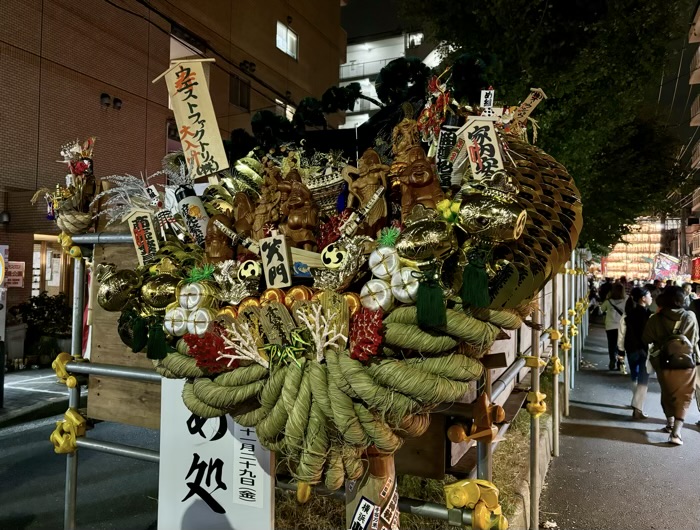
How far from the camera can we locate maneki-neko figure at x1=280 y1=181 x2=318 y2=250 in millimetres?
1641

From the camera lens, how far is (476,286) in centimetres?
122

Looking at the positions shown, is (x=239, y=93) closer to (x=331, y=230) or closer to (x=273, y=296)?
(x=331, y=230)

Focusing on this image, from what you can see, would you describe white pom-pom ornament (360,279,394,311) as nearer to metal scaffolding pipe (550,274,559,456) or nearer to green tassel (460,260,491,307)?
green tassel (460,260,491,307)

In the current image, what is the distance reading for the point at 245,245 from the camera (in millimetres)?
1738

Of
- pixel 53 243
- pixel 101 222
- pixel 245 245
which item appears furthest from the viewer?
pixel 53 243

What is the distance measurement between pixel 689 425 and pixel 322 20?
17.8m

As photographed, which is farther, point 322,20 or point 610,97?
point 322,20

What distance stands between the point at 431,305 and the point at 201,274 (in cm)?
89

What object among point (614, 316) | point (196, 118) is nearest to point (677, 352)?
point (614, 316)

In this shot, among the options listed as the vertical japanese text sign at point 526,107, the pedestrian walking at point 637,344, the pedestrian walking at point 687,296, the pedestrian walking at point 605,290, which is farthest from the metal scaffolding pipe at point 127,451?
the pedestrian walking at point 605,290

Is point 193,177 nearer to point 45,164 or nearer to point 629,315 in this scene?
point 629,315

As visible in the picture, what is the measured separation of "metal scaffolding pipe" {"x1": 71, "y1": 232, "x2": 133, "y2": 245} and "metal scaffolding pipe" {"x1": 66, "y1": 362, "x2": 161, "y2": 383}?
606 mm

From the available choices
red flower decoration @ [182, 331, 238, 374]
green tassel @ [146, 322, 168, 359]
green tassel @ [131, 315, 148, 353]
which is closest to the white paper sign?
green tassel @ [131, 315, 148, 353]

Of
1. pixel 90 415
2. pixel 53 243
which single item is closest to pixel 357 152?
pixel 90 415
